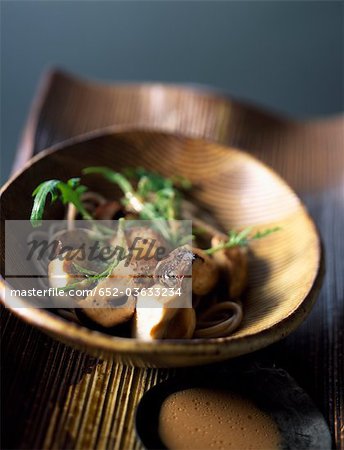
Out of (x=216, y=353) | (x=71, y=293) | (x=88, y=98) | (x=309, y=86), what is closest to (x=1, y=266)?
(x=71, y=293)

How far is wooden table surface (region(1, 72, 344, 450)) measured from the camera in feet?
5.49

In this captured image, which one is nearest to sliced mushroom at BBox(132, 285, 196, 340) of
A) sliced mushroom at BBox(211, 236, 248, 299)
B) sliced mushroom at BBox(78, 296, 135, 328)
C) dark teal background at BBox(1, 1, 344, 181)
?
sliced mushroom at BBox(78, 296, 135, 328)

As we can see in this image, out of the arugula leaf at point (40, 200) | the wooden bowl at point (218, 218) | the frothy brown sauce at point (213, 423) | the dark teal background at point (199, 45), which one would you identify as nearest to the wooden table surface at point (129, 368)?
the frothy brown sauce at point (213, 423)

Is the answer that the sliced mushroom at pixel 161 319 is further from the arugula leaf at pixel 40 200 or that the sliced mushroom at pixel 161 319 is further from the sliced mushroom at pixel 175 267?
the arugula leaf at pixel 40 200

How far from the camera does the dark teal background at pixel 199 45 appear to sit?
4.20 m

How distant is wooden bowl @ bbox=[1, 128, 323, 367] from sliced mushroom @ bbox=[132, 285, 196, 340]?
0.10 metres

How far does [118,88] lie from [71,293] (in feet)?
5.49

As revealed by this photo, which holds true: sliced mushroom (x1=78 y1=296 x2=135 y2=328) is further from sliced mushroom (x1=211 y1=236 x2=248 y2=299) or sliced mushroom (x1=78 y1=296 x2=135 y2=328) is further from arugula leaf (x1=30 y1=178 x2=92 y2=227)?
sliced mushroom (x1=211 y1=236 x2=248 y2=299)

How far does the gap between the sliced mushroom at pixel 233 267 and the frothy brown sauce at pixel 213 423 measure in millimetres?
396

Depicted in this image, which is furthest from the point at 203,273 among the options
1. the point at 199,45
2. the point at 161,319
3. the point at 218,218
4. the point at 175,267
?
the point at 199,45

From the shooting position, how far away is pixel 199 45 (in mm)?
4410

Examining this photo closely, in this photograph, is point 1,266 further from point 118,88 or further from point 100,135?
point 118,88

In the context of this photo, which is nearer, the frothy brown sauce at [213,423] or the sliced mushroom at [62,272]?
the frothy brown sauce at [213,423]

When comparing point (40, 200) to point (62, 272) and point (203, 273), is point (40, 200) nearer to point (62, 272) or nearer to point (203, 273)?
point (62, 272)
